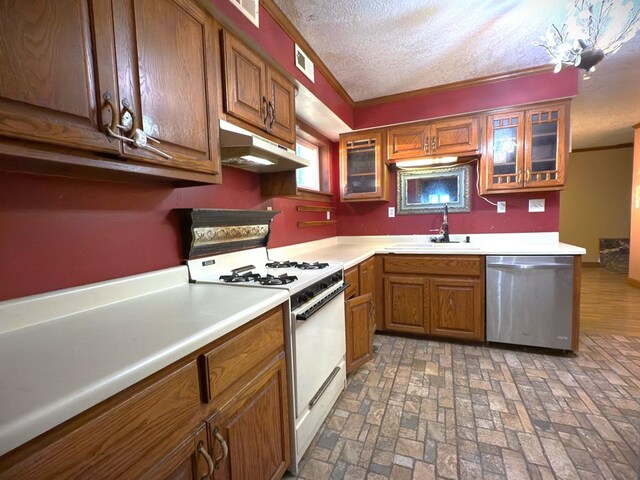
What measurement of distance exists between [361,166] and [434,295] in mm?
1527

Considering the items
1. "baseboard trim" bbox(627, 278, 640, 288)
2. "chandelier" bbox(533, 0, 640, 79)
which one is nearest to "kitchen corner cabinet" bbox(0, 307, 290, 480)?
"chandelier" bbox(533, 0, 640, 79)

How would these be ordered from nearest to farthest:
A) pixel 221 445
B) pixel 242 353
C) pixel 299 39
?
pixel 221 445 → pixel 242 353 → pixel 299 39

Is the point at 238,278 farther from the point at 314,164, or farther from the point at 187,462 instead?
the point at 314,164

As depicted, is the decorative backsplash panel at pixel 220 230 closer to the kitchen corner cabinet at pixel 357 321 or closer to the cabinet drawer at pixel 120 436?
the kitchen corner cabinet at pixel 357 321

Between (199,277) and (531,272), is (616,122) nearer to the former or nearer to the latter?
(531,272)

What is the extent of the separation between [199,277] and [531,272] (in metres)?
2.47

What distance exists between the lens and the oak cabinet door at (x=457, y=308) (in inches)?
97.8

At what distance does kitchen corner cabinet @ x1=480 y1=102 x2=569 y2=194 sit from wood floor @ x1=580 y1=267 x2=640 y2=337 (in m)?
1.58

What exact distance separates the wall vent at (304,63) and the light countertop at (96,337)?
1548 mm

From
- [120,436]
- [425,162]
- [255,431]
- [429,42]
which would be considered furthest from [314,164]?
[120,436]

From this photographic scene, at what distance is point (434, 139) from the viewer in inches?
110

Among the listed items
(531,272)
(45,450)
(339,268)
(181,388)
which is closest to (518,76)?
(531,272)

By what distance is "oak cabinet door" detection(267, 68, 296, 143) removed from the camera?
1646mm

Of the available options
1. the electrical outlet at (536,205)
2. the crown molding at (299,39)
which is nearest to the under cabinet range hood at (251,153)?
the crown molding at (299,39)
